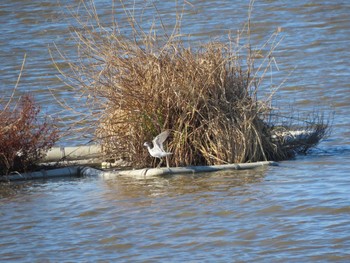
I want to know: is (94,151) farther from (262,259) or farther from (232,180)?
(262,259)

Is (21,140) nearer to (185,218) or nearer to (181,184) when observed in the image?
(181,184)

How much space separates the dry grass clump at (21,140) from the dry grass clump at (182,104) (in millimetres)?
697

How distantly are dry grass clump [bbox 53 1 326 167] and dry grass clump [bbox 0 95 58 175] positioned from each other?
70cm

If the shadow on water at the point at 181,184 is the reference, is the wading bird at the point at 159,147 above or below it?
above

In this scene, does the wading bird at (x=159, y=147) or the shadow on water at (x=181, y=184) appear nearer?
the shadow on water at (x=181, y=184)

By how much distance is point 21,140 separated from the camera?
10992mm

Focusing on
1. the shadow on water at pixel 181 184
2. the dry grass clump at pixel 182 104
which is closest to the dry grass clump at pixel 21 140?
the dry grass clump at pixel 182 104

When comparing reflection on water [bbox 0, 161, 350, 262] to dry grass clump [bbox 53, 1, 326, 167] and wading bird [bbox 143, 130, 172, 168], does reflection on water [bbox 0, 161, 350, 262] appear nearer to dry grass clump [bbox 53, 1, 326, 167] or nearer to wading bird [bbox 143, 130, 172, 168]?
wading bird [bbox 143, 130, 172, 168]

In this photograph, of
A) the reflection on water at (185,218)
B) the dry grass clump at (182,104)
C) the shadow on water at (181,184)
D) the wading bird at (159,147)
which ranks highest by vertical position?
the dry grass clump at (182,104)

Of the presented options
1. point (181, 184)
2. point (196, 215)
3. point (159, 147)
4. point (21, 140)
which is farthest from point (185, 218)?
point (21, 140)

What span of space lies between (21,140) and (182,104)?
178 cm

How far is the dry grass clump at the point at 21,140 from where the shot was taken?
35.6ft

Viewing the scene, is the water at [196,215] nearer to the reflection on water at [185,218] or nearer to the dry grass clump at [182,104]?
the reflection on water at [185,218]

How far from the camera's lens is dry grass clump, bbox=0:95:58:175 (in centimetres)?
1084
